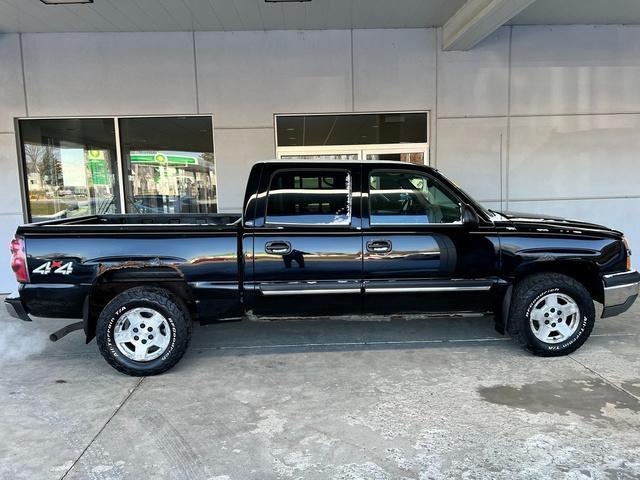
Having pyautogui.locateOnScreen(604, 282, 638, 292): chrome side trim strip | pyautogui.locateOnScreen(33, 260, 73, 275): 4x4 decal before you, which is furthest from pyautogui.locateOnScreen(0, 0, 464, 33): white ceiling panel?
pyautogui.locateOnScreen(604, 282, 638, 292): chrome side trim strip

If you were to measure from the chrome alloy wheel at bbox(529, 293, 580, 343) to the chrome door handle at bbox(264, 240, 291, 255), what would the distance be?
2.41 metres

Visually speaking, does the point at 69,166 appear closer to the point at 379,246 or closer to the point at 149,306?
the point at 149,306

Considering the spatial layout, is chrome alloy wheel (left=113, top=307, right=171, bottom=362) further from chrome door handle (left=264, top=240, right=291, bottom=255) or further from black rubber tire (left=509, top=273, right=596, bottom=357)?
black rubber tire (left=509, top=273, right=596, bottom=357)

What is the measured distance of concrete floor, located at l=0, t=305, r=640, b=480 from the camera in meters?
2.99

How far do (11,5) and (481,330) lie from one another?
7366 mm

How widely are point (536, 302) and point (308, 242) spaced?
225 cm

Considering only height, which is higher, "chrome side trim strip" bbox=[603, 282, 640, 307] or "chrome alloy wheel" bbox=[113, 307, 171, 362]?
"chrome side trim strip" bbox=[603, 282, 640, 307]

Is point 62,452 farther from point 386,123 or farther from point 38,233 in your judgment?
point 386,123

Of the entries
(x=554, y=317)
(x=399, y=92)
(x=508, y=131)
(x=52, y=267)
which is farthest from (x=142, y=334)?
(x=508, y=131)

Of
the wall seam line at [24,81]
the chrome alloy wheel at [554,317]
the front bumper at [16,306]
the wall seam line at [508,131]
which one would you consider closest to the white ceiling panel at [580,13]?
the wall seam line at [508,131]

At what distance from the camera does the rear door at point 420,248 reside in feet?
14.7

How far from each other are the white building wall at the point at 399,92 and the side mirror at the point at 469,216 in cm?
347

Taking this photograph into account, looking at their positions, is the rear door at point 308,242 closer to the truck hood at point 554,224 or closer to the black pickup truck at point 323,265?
the black pickup truck at point 323,265

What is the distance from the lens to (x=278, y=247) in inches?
173
